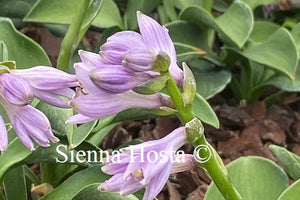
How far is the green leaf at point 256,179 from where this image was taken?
1084mm

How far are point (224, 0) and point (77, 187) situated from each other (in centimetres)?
115

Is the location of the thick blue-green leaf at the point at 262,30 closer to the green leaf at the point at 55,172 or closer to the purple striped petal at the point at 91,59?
the green leaf at the point at 55,172

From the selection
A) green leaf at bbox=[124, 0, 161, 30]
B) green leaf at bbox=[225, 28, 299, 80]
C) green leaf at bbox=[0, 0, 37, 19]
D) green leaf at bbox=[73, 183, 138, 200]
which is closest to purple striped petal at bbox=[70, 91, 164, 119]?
green leaf at bbox=[73, 183, 138, 200]

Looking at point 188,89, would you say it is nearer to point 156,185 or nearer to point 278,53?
point 156,185

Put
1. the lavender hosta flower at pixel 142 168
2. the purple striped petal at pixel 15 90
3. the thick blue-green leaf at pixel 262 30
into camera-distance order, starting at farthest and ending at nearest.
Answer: the thick blue-green leaf at pixel 262 30
the purple striped petal at pixel 15 90
the lavender hosta flower at pixel 142 168

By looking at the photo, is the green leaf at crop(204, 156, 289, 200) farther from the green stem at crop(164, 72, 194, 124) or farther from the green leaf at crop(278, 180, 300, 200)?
the green stem at crop(164, 72, 194, 124)

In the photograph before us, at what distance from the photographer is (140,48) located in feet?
2.32

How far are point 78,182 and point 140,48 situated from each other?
44 centimetres

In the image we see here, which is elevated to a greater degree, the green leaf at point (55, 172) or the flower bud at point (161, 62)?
the flower bud at point (161, 62)

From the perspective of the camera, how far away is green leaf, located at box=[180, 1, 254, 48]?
1511mm

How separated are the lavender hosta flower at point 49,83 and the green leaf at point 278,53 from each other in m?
0.75

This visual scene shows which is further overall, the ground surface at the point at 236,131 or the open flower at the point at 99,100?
the ground surface at the point at 236,131

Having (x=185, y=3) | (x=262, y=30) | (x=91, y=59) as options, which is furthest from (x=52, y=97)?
(x=262, y=30)

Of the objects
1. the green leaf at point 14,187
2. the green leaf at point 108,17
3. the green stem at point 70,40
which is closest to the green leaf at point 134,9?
the green leaf at point 108,17
